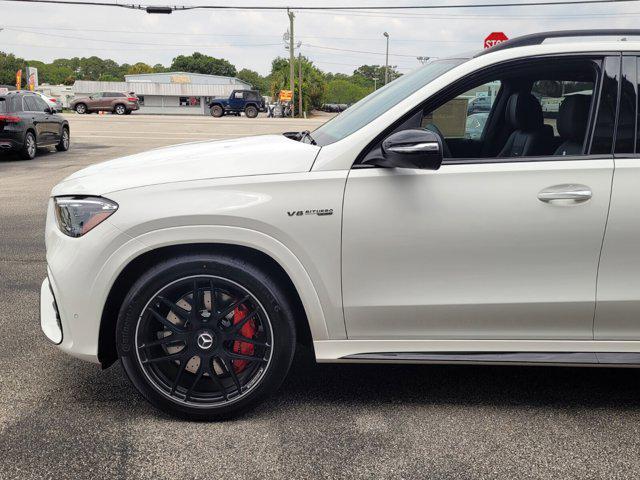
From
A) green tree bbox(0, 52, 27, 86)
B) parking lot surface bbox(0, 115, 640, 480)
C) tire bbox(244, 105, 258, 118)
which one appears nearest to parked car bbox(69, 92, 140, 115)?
tire bbox(244, 105, 258, 118)

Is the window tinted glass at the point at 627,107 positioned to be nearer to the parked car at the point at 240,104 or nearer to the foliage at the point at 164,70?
the parked car at the point at 240,104

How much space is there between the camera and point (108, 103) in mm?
48844

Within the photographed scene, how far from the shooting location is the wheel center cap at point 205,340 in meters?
3.18

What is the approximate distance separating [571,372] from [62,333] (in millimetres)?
2815

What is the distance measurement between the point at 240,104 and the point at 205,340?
45969mm

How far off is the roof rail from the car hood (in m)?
1.01

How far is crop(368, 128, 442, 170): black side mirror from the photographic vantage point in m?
2.96

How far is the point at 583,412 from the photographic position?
3.41 m

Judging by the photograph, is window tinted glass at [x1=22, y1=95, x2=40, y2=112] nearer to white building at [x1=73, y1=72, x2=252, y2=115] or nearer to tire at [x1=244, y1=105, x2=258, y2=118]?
tire at [x1=244, y1=105, x2=258, y2=118]

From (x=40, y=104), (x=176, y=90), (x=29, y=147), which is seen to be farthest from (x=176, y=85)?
(x=29, y=147)

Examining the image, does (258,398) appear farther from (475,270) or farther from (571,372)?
(571,372)

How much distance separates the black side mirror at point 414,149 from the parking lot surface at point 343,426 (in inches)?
49.6

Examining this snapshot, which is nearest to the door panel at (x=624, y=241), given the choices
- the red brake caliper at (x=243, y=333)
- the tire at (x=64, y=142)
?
the red brake caliper at (x=243, y=333)

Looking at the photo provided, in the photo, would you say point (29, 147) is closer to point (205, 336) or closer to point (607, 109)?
point (205, 336)
